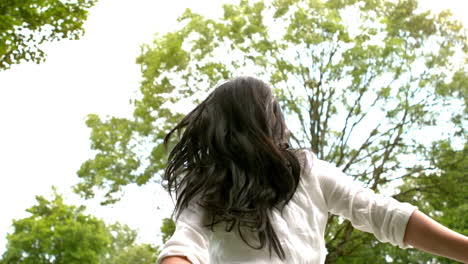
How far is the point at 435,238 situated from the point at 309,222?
0.31 metres

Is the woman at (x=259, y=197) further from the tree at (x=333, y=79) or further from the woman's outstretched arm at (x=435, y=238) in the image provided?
the tree at (x=333, y=79)

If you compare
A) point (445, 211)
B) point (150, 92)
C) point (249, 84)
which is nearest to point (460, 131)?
point (445, 211)

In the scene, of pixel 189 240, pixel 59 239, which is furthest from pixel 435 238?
pixel 59 239

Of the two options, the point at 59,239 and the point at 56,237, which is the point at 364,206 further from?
the point at 59,239

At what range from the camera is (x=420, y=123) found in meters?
13.4

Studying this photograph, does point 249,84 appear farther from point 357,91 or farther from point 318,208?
point 357,91

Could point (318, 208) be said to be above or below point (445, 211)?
below

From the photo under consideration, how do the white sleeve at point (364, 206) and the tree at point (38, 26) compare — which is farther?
the tree at point (38, 26)

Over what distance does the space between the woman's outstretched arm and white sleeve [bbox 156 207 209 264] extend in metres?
0.46

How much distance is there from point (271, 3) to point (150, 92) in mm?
3747

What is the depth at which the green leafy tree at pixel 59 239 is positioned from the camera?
66.9ft

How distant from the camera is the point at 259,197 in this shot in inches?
54.4

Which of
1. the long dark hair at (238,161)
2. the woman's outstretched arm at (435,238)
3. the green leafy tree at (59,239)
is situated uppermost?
the green leafy tree at (59,239)

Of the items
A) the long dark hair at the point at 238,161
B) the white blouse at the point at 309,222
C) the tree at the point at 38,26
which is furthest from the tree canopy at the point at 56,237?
the white blouse at the point at 309,222
